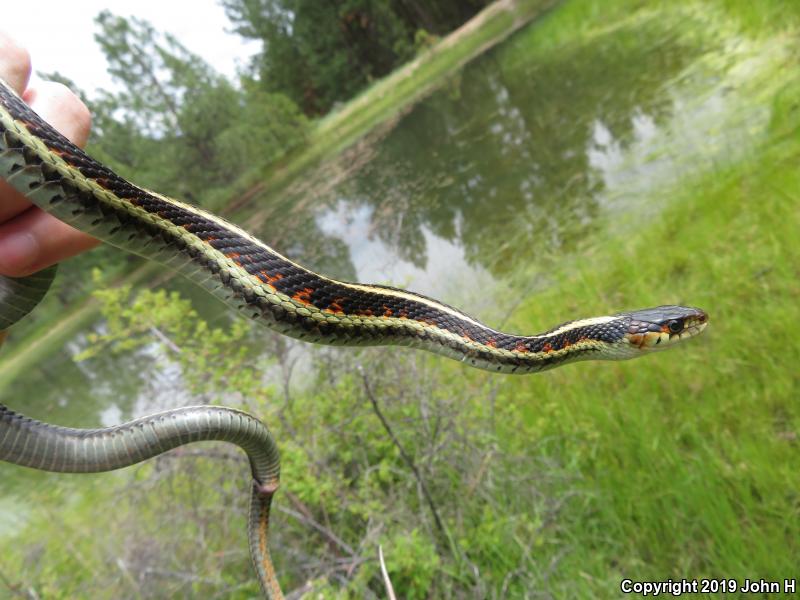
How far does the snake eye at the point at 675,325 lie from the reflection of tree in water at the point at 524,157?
237 cm

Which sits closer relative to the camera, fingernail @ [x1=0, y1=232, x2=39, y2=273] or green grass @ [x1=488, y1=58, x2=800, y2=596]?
fingernail @ [x1=0, y1=232, x2=39, y2=273]

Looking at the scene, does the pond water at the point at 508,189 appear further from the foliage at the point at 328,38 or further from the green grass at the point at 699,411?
the foliage at the point at 328,38

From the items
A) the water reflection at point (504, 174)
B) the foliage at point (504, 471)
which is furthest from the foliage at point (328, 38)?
the foliage at point (504, 471)

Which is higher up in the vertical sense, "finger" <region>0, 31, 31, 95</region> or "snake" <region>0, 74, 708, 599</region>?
"finger" <region>0, 31, 31, 95</region>

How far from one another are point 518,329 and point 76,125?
270 centimetres

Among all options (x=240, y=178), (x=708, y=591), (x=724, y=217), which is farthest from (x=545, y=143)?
(x=240, y=178)

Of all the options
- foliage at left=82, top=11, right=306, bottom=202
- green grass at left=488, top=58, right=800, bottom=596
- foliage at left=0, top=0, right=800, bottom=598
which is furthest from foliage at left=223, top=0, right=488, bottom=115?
foliage at left=0, top=0, right=800, bottom=598

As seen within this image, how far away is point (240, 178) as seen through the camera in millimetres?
14617

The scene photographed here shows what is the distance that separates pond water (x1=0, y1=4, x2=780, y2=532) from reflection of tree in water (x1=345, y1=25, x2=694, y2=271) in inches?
1.1

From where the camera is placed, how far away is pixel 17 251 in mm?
895

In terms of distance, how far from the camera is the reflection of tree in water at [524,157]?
4.73m

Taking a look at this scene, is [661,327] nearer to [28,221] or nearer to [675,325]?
[675,325]

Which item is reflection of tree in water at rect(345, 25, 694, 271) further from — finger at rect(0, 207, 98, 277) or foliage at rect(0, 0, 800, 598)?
finger at rect(0, 207, 98, 277)

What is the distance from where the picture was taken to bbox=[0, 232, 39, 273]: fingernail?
88 centimetres
